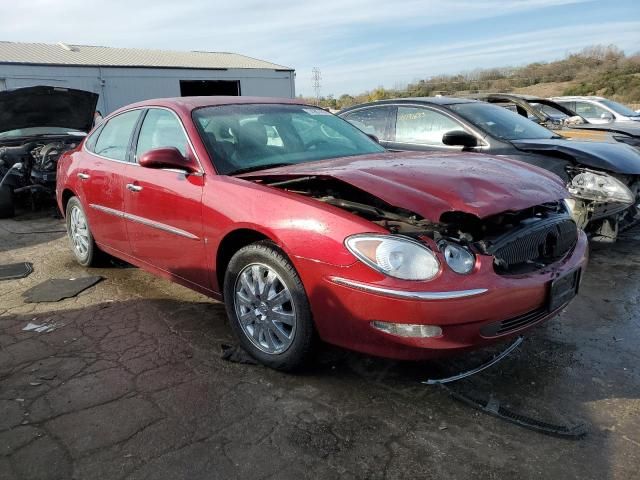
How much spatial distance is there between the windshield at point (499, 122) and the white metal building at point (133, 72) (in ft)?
61.3

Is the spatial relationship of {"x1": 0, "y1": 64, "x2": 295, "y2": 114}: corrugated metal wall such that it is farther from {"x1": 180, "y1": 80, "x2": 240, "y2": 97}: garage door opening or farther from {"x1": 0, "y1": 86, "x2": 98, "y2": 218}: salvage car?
{"x1": 0, "y1": 86, "x2": 98, "y2": 218}: salvage car

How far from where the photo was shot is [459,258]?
100 inches

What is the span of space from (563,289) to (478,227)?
1.92ft

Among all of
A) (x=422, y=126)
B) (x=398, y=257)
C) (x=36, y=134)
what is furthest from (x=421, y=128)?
(x=36, y=134)

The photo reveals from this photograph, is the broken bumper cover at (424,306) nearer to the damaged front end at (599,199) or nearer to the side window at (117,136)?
the side window at (117,136)

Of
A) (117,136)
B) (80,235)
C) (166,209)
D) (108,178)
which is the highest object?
(117,136)

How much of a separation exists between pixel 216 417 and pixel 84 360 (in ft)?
3.73

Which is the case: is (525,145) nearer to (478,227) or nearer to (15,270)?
(478,227)

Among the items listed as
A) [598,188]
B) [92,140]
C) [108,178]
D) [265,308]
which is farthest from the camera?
[598,188]

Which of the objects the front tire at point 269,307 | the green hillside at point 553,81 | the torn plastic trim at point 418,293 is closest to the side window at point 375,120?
the front tire at point 269,307

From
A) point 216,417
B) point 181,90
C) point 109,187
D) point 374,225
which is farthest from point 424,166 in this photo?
point 181,90

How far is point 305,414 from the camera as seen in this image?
262 centimetres

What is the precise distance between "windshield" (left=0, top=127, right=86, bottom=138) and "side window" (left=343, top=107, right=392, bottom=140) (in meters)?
4.77

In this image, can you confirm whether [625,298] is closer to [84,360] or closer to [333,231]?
[333,231]
